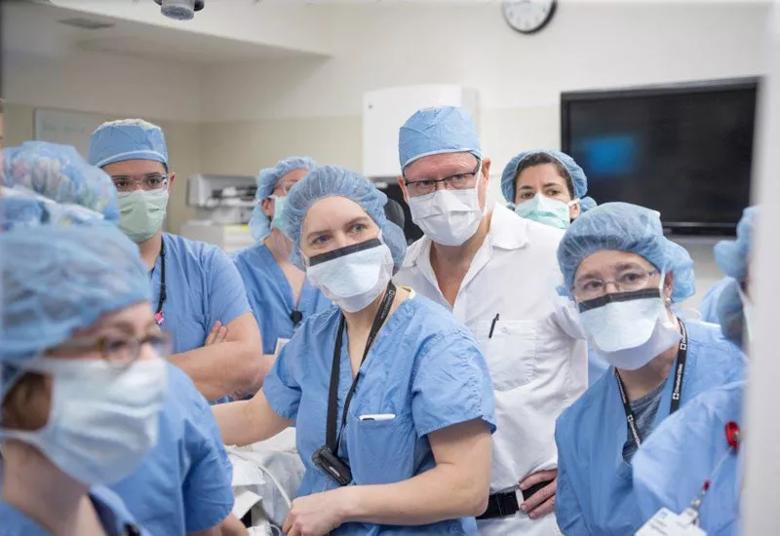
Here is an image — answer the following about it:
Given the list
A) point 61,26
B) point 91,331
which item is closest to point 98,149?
point 61,26

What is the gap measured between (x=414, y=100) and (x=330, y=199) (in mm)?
3211

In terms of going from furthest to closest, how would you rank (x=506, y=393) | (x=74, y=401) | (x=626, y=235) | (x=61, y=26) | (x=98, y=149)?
(x=506, y=393), (x=98, y=149), (x=626, y=235), (x=61, y=26), (x=74, y=401)

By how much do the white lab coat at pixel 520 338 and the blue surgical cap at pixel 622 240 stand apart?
0.38m

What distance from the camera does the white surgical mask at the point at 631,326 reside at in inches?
51.8

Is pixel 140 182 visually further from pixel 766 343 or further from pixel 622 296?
pixel 766 343

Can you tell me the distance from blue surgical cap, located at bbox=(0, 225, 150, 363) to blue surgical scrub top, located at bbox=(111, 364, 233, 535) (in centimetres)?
17

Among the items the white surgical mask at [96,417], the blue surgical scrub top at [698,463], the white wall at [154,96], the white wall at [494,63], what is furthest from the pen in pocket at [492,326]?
the white wall at [154,96]

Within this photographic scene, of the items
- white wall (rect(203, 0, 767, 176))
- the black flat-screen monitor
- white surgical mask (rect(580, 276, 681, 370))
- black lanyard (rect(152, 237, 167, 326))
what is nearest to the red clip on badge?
white surgical mask (rect(580, 276, 681, 370))

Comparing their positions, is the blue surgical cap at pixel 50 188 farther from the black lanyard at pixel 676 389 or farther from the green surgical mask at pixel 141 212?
the black lanyard at pixel 676 389

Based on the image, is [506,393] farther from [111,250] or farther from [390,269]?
[111,250]

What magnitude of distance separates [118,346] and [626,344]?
0.81 meters

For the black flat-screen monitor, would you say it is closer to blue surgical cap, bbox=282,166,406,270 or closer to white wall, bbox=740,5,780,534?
blue surgical cap, bbox=282,166,406,270

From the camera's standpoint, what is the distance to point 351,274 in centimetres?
146

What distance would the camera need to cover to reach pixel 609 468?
139 cm
